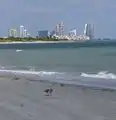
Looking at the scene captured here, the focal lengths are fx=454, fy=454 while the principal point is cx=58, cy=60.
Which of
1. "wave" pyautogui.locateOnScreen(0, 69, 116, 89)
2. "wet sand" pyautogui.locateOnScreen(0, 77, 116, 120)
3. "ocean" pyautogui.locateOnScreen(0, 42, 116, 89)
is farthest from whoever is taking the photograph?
"ocean" pyautogui.locateOnScreen(0, 42, 116, 89)

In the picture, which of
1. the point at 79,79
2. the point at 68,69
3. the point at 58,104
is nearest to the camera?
the point at 58,104

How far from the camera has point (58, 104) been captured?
1283 centimetres

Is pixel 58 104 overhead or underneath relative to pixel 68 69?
overhead

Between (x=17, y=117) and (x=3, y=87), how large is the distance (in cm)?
776

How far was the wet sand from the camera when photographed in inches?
429

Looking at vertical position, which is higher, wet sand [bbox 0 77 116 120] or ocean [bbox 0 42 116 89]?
wet sand [bbox 0 77 116 120]

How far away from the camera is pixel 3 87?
18328mm

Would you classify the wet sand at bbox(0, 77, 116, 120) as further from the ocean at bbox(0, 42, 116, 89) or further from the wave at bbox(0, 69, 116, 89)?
the ocean at bbox(0, 42, 116, 89)

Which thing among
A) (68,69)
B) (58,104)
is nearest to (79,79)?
(58,104)

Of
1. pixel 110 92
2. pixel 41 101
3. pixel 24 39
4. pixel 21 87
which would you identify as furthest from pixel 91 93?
pixel 24 39

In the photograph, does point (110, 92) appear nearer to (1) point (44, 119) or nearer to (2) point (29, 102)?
(2) point (29, 102)

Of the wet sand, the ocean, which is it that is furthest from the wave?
the wet sand

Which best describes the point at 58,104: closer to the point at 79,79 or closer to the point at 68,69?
the point at 79,79

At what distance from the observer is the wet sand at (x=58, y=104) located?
35.7 feet
